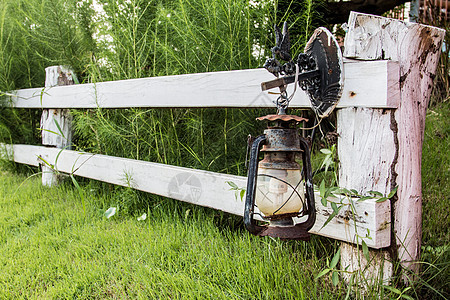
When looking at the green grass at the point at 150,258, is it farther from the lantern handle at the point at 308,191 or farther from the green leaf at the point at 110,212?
the lantern handle at the point at 308,191

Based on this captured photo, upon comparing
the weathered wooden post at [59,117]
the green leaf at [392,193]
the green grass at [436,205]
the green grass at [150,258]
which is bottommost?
the green grass at [150,258]

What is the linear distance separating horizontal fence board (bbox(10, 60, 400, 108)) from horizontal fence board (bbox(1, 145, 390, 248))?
39 centimetres

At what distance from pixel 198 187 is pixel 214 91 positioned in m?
0.57

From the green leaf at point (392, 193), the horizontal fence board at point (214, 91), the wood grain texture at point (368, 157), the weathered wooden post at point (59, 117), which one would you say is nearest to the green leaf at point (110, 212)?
the horizontal fence board at point (214, 91)

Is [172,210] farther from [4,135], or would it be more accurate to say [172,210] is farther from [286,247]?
[4,135]

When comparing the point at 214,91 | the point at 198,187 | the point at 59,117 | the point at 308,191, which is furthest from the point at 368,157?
the point at 59,117

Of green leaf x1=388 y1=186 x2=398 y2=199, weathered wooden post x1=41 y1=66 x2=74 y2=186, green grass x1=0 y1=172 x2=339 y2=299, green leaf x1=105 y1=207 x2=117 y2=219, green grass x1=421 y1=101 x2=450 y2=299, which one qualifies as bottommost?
green grass x1=0 y1=172 x2=339 y2=299

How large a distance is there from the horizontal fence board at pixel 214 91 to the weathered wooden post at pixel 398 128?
0.18ft

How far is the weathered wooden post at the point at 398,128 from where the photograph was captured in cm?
141

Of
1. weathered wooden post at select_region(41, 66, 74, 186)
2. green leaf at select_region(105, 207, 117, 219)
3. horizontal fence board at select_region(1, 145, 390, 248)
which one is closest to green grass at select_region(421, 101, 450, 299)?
horizontal fence board at select_region(1, 145, 390, 248)

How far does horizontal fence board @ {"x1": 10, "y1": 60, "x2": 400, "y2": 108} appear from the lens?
4.56 ft

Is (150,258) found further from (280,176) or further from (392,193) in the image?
(392,193)

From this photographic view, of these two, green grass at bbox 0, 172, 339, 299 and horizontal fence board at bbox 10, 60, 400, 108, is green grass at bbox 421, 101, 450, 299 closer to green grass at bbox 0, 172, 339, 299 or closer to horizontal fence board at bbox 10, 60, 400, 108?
green grass at bbox 0, 172, 339, 299

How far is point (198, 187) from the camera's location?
2.21 m
